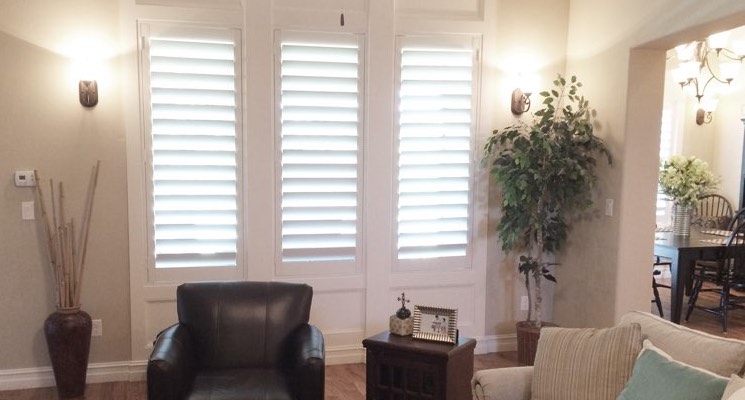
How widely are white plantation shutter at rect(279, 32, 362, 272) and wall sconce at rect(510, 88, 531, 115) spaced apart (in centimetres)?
118

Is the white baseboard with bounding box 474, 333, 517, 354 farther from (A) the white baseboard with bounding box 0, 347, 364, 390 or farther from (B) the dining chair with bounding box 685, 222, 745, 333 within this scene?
(A) the white baseboard with bounding box 0, 347, 364, 390

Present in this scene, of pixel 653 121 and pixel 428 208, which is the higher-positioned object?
pixel 653 121

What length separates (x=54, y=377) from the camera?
360 cm

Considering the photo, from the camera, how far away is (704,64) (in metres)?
5.59

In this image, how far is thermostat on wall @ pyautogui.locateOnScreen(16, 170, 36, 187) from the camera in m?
3.51

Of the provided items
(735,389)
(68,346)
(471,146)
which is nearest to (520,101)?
(471,146)

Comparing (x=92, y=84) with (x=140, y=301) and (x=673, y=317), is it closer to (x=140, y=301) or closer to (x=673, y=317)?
(x=140, y=301)

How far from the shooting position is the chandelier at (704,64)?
511 cm

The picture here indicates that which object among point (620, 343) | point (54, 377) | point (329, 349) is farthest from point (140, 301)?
point (620, 343)

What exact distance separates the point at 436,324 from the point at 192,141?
1.97 metres

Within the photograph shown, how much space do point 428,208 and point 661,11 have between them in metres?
1.92

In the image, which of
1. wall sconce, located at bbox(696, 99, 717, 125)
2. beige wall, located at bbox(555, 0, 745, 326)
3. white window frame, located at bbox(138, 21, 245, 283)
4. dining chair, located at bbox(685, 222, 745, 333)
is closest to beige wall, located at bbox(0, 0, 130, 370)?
white window frame, located at bbox(138, 21, 245, 283)

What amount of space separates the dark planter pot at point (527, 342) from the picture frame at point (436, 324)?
115cm

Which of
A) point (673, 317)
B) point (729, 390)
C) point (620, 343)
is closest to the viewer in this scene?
point (729, 390)
